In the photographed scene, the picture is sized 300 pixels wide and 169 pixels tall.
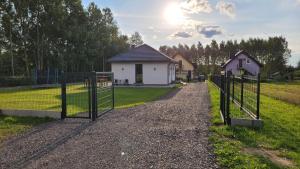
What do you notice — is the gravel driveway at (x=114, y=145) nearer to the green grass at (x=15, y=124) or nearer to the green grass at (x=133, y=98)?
the green grass at (x=15, y=124)

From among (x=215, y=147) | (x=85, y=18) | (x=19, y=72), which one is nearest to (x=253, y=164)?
(x=215, y=147)

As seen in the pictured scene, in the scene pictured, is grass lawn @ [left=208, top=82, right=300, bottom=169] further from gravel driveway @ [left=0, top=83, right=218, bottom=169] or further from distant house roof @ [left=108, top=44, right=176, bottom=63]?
distant house roof @ [left=108, top=44, right=176, bottom=63]

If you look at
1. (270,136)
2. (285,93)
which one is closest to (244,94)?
(270,136)

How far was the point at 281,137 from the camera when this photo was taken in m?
6.10

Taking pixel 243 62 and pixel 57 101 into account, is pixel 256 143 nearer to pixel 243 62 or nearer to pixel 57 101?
pixel 57 101

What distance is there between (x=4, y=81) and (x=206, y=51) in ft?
178

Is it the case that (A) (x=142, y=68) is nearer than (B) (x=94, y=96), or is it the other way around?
(B) (x=94, y=96)

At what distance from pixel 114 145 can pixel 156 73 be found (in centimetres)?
2130

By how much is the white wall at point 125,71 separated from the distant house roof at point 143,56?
558 mm

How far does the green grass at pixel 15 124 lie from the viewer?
22.3 feet

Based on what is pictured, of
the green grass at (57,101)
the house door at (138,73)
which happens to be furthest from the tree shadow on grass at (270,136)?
the house door at (138,73)

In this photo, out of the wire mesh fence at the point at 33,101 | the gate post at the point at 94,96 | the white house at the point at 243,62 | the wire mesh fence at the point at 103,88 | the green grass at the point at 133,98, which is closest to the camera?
the gate post at the point at 94,96

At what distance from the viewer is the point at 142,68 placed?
27.0 metres

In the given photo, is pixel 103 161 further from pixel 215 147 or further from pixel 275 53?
pixel 275 53
